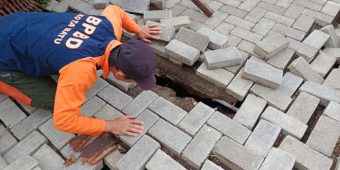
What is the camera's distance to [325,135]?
2.68 meters

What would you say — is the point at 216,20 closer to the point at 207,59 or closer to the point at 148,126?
the point at 207,59

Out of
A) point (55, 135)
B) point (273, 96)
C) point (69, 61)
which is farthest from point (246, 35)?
point (55, 135)

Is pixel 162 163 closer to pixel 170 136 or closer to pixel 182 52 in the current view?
pixel 170 136

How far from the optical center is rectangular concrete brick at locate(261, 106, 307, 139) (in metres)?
2.71

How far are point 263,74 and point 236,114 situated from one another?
0.63 meters

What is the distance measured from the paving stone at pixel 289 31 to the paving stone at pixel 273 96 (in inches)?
48.2

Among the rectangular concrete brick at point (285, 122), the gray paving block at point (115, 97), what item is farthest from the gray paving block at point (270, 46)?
the gray paving block at point (115, 97)

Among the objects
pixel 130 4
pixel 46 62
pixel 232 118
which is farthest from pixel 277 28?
pixel 46 62

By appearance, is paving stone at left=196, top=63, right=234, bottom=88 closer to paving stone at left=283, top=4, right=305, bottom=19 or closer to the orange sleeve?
the orange sleeve

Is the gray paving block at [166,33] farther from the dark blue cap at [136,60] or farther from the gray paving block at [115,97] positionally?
the dark blue cap at [136,60]

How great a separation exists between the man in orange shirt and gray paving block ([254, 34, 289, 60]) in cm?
177

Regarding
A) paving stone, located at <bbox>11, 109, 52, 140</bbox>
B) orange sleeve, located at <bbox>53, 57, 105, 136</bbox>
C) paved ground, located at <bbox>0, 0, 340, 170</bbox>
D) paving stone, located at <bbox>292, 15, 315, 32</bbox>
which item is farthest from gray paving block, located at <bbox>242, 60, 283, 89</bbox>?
paving stone, located at <bbox>11, 109, 52, 140</bbox>

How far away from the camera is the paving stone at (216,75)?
10.6 feet

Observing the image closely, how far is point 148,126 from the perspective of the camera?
2.79 metres
